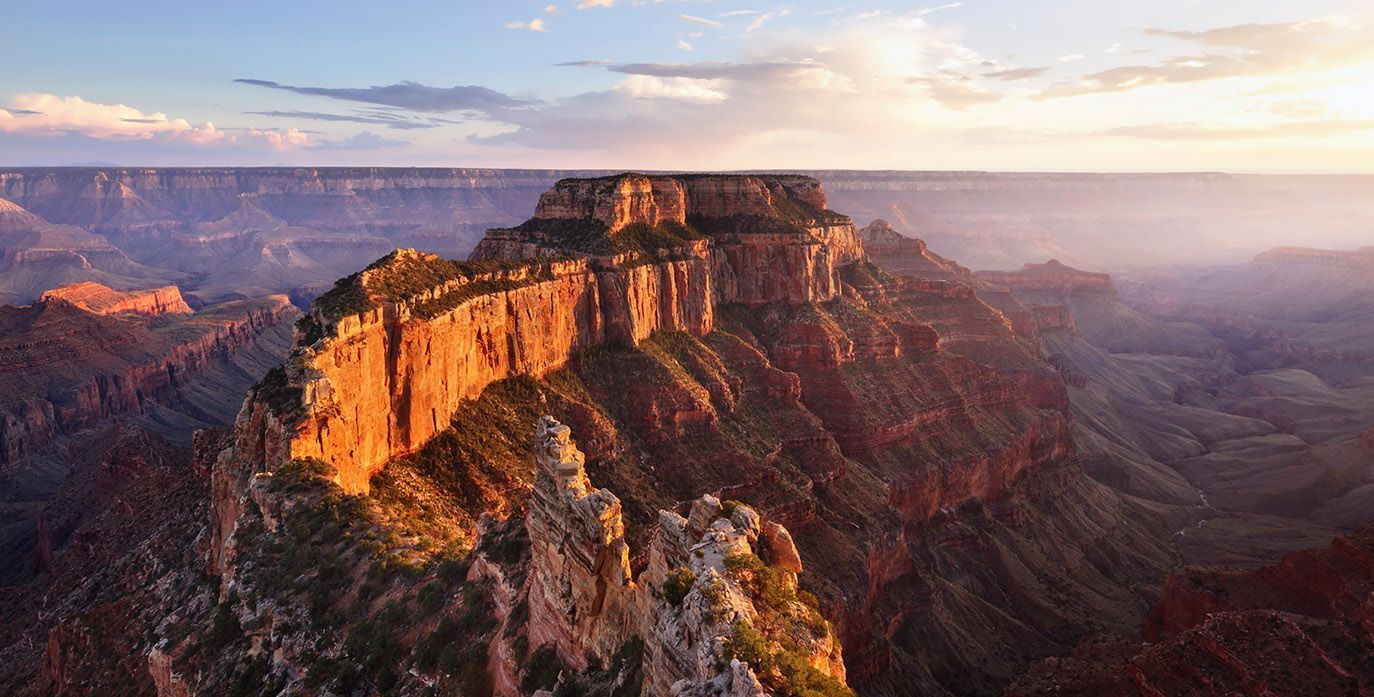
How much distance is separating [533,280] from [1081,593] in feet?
240

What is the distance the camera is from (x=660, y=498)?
7150cm

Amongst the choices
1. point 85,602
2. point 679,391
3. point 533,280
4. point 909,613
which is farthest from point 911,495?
point 85,602

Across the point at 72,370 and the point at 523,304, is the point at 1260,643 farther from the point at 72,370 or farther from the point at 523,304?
the point at 72,370

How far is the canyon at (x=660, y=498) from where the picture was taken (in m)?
31.9

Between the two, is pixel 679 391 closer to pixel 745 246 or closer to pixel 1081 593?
pixel 745 246

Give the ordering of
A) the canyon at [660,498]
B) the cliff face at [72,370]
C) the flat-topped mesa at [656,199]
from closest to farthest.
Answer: the canyon at [660,498] → the flat-topped mesa at [656,199] → the cliff face at [72,370]

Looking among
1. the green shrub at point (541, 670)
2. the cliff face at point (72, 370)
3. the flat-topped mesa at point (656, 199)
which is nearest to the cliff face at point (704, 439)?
the green shrub at point (541, 670)

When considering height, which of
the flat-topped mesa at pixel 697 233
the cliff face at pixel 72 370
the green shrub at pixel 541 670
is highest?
the flat-topped mesa at pixel 697 233

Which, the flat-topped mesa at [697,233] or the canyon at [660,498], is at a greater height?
the flat-topped mesa at [697,233]

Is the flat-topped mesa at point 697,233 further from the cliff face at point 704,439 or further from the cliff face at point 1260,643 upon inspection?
the cliff face at point 1260,643

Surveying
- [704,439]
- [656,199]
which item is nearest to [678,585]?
[704,439]

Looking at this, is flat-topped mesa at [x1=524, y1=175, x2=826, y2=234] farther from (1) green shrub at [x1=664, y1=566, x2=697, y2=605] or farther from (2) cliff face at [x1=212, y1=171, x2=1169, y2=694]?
(1) green shrub at [x1=664, y1=566, x2=697, y2=605]

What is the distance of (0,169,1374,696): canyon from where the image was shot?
31891mm

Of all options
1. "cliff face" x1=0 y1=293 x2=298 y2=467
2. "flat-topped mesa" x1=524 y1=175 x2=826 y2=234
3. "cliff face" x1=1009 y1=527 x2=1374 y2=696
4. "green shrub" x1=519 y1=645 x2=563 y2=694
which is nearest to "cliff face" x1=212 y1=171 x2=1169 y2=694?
"green shrub" x1=519 y1=645 x2=563 y2=694
